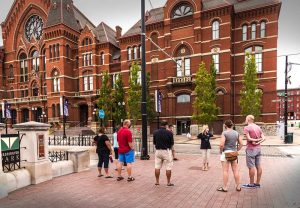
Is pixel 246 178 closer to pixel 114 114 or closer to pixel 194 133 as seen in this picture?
pixel 194 133

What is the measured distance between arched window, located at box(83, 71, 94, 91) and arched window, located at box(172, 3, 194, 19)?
18014 mm

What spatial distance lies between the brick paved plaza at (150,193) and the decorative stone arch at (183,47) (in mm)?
25017

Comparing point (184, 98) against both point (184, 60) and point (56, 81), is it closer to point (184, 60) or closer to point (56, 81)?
point (184, 60)

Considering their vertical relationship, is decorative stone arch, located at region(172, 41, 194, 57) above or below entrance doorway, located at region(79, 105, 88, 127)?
above

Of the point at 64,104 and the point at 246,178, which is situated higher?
the point at 64,104

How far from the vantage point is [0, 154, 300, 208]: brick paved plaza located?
5176mm

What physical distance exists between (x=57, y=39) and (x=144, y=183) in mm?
39374

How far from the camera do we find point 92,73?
131 feet

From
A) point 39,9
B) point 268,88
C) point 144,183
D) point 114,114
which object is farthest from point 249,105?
point 39,9

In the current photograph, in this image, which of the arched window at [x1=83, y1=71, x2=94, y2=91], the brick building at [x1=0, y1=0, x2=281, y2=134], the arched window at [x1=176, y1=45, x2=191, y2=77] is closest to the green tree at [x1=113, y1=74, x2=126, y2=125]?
the brick building at [x1=0, y1=0, x2=281, y2=134]

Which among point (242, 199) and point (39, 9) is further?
point (39, 9)

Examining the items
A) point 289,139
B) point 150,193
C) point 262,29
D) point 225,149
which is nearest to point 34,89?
point 262,29

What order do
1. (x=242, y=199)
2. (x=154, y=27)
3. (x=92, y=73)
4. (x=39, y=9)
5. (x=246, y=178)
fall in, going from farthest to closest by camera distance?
(x=39, y=9)
(x=92, y=73)
(x=154, y=27)
(x=246, y=178)
(x=242, y=199)

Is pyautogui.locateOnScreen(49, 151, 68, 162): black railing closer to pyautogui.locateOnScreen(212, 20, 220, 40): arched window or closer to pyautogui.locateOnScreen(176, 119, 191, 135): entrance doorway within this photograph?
pyautogui.locateOnScreen(176, 119, 191, 135): entrance doorway
